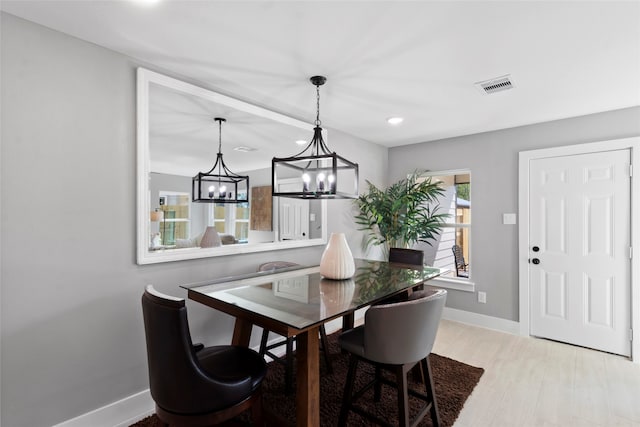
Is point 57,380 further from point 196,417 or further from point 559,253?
point 559,253

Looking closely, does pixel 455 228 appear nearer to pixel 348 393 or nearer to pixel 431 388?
pixel 431 388

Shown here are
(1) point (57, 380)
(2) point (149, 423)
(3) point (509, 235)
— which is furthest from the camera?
(3) point (509, 235)

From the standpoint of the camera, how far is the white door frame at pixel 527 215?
2803 mm

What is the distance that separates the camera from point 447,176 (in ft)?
13.7

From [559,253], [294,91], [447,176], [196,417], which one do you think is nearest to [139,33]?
[294,91]

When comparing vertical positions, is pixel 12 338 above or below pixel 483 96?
below

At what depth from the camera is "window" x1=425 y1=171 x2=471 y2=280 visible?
13.0 ft

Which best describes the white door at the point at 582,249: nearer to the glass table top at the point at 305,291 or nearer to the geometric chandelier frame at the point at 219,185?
the glass table top at the point at 305,291

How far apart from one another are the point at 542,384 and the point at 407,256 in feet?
4.68

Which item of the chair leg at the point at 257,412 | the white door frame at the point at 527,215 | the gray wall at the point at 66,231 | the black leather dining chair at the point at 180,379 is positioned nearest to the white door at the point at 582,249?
the white door frame at the point at 527,215

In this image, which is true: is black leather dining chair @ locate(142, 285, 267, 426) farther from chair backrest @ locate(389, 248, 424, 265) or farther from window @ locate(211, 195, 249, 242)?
chair backrest @ locate(389, 248, 424, 265)

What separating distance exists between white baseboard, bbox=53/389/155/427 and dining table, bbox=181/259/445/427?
0.73 m

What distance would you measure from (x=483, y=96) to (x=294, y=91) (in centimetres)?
161

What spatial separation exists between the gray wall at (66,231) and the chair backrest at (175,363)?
32.0 inches
